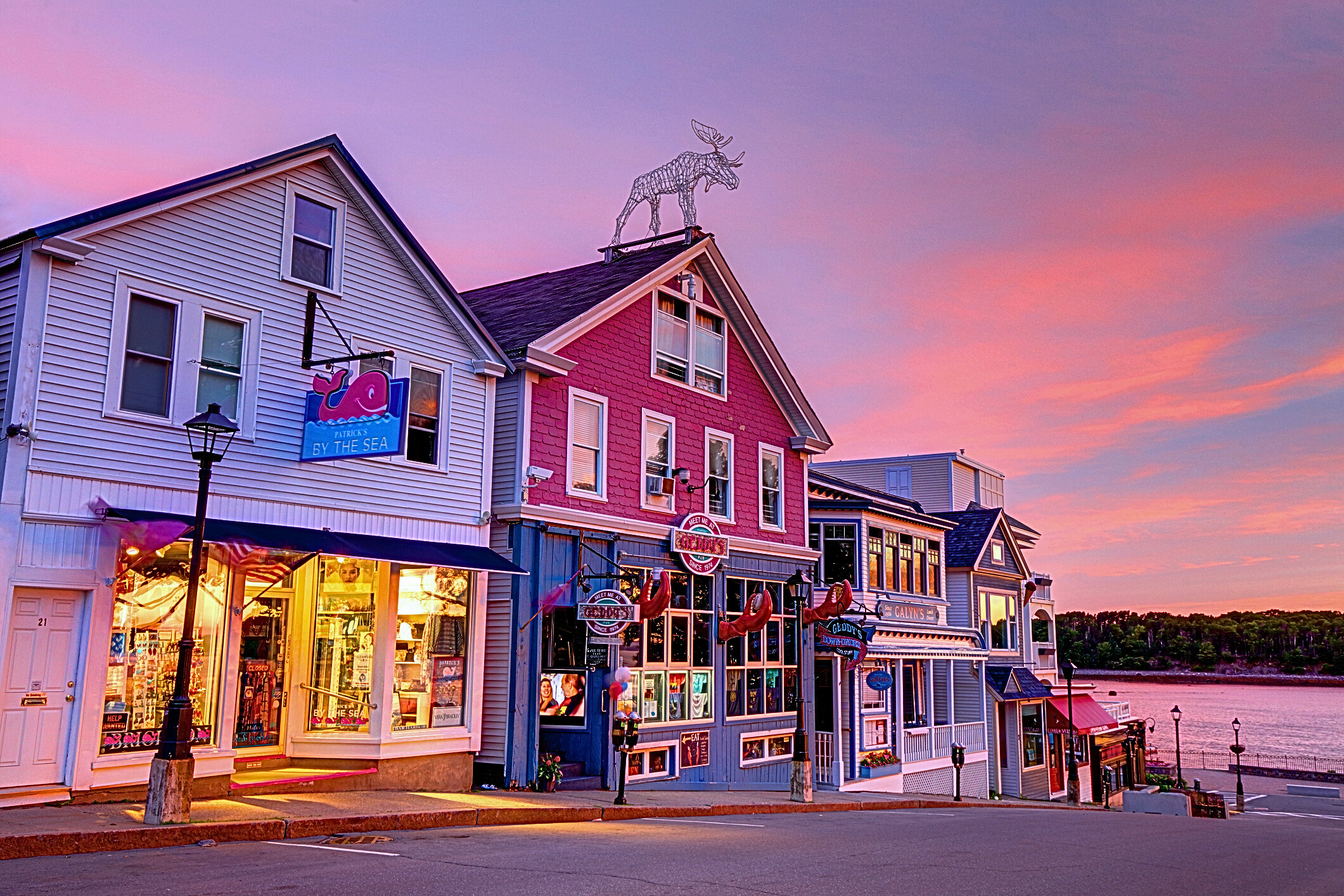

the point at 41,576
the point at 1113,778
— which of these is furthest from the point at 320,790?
the point at 1113,778

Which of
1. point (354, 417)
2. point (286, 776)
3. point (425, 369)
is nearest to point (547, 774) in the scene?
point (286, 776)

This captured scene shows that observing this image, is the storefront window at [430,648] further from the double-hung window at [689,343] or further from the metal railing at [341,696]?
the double-hung window at [689,343]

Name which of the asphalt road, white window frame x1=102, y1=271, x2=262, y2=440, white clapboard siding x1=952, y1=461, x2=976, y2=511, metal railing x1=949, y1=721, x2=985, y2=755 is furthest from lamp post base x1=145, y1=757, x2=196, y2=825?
white clapboard siding x1=952, y1=461, x2=976, y2=511

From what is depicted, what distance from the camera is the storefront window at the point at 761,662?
81.8 feet

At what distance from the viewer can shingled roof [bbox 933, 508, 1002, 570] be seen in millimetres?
39562

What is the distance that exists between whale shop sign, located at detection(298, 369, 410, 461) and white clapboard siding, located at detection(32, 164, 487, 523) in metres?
0.42

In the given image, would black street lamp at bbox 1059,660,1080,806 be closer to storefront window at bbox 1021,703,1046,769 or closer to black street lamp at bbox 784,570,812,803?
storefront window at bbox 1021,703,1046,769

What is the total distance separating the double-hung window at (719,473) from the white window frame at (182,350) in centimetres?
1136

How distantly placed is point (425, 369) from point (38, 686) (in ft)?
25.7

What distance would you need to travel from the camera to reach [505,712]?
19.2m

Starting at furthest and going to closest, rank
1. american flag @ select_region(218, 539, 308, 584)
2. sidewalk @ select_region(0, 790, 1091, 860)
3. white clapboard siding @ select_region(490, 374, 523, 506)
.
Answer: white clapboard siding @ select_region(490, 374, 523, 506) → american flag @ select_region(218, 539, 308, 584) → sidewalk @ select_region(0, 790, 1091, 860)

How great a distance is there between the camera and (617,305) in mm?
22562

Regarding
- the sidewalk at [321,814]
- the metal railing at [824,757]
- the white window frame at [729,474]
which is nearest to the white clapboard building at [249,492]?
the sidewalk at [321,814]

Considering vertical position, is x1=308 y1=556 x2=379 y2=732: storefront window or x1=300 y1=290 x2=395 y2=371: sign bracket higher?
x1=300 y1=290 x2=395 y2=371: sign bracket
